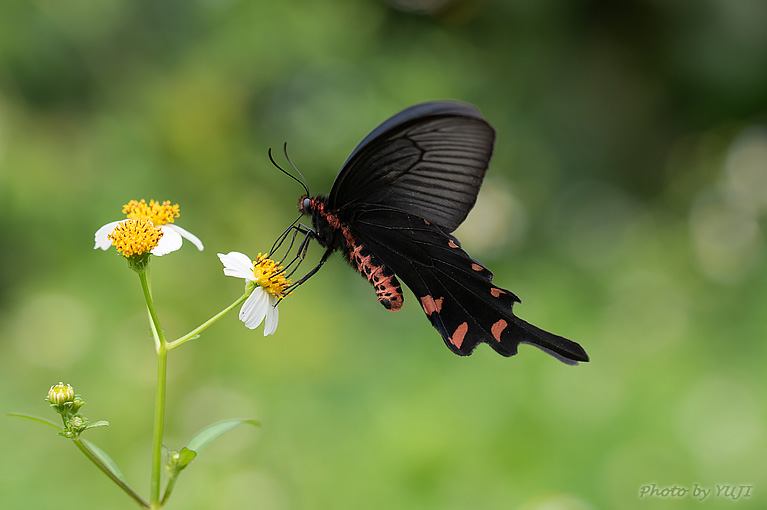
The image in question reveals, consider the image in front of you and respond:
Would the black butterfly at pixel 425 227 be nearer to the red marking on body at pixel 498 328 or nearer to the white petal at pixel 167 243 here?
the red marking on body at pixel 498 328

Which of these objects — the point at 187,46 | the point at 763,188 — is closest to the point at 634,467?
the point at 763,188

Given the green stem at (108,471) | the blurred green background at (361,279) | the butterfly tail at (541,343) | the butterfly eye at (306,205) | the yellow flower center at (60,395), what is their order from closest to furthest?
1. the green stem at (108,471)
2. the yellow flower center at (60,395)
3. the butterfly tail at (541,343)
4. the butterfly eye at (306,205)
5. the blurred green background at (361,279)

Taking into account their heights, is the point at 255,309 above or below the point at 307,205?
below

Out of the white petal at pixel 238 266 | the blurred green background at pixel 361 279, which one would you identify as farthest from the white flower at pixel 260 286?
the blurred green background at pixel 361 279

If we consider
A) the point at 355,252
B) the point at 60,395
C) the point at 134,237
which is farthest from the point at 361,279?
the point at 60,395

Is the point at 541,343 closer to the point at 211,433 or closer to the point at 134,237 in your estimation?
the point at 211,433

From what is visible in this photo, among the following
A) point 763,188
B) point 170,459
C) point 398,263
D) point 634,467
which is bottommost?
point 170,459

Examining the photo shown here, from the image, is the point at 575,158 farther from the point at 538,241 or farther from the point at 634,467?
the point at 634,467
